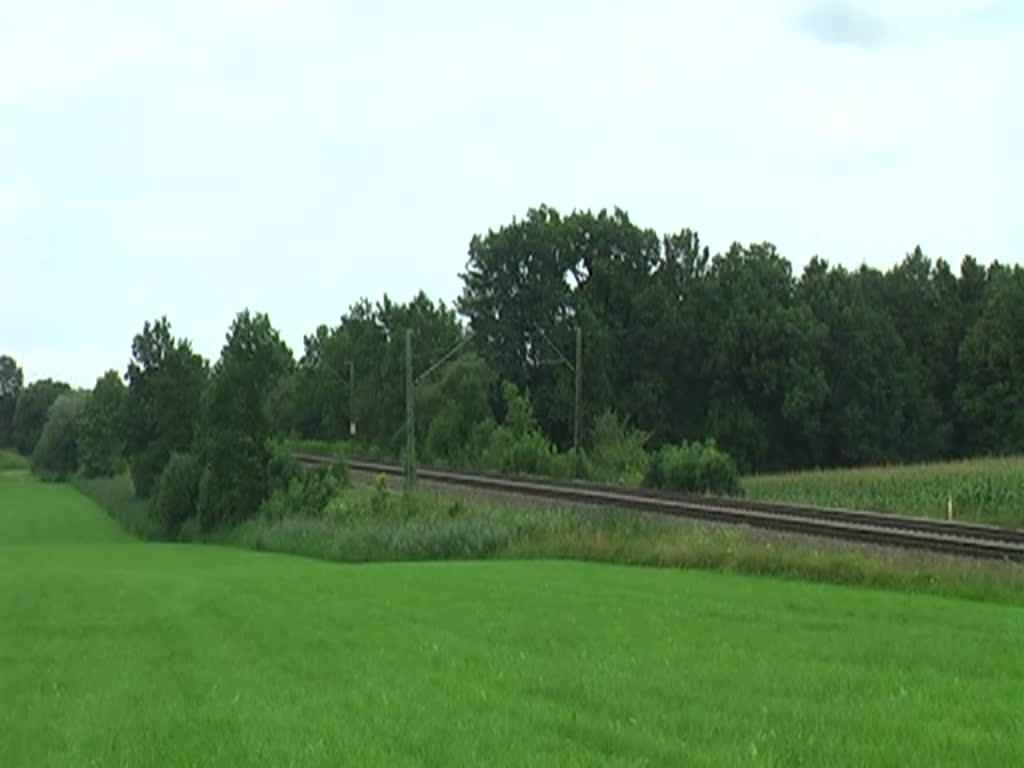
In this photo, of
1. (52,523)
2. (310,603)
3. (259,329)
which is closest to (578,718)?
(310,603)

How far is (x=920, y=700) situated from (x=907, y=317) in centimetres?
10428

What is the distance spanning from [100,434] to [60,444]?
3037cm

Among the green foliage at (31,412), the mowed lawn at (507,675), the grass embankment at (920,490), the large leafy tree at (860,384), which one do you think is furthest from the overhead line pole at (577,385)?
the green foliage at (31,412)

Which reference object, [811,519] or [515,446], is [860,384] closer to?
[515,446]

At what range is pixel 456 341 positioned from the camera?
105 metres

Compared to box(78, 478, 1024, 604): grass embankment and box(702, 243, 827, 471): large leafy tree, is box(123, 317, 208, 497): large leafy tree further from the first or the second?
box(702, 243, 827, 471): large leafy tree

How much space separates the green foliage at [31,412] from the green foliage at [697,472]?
15323 centimetres

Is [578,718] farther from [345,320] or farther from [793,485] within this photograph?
[345,320]

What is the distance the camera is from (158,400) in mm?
69688

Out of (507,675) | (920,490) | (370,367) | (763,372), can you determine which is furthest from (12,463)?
(507,675)

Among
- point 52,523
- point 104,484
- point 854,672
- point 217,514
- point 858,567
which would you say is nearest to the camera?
point 854,672

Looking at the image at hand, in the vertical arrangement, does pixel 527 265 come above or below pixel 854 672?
above

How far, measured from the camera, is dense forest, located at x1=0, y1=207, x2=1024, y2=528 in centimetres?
9712

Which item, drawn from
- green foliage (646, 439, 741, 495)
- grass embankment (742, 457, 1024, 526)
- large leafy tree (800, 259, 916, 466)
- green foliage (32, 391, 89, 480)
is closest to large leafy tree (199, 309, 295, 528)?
green foliage (646, 439, 741, 495)
